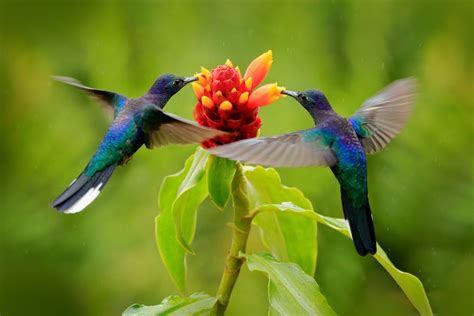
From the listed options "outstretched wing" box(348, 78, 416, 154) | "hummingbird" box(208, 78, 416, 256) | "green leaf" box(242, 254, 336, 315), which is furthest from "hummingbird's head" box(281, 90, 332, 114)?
"green leaf" box(242, 254, 336, 315)

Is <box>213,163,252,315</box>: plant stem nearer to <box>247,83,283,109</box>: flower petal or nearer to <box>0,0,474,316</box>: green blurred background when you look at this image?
<box>247,83,283,109</box>: flower petal

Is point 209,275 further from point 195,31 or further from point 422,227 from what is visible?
point 195,31

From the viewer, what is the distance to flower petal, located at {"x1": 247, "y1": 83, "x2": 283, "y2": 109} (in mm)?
1405

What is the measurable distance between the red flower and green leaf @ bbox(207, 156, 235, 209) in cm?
7

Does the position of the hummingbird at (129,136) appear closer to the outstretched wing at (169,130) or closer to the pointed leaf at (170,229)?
the outstretched wing at (169,130)

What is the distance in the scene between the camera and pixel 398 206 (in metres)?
2.94

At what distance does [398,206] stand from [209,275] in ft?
2.78

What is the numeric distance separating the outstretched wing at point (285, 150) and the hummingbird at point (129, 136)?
0.18 meters

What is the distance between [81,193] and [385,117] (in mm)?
770

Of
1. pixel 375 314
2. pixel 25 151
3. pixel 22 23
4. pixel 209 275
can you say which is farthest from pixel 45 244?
pixel 375 314

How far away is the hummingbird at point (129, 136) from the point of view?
4.95ft

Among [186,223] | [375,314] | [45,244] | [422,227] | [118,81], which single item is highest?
[118,81]

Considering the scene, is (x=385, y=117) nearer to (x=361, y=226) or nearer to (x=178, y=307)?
(x=361, y=226)

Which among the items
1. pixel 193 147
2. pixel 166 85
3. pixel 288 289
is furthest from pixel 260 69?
pixel 193 147
